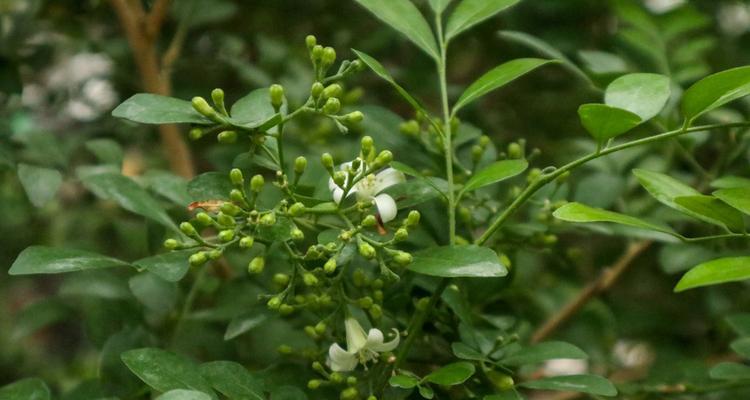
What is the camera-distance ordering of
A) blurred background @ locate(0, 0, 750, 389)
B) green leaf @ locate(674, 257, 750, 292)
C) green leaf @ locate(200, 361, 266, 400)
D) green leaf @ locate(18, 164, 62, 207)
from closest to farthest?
green leaf @ locate(674, 257, 750, 292) → green leaf @ locate(200, 361, 266, 400) → green leaf @ locate(18, 164, 62, 207) → blurred background @ locate(0, 0, 750, 389)

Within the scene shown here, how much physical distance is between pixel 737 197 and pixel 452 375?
22cm

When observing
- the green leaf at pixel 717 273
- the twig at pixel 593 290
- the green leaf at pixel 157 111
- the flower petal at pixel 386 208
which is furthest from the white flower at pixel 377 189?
the twig at pixel 593 290

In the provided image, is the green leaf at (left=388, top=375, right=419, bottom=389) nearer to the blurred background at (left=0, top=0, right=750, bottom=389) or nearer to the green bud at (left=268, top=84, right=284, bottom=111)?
the green bud at (left=268, top=84, right=284, bottom=111)

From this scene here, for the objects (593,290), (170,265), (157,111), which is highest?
(157,111)

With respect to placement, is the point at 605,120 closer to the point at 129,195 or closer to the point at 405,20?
the point at 405,20

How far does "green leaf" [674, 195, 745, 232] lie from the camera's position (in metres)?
0.59

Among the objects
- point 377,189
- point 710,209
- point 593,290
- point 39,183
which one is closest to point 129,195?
point 39,183

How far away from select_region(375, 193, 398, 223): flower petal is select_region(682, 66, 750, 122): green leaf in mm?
211

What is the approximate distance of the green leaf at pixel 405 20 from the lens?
707 mm

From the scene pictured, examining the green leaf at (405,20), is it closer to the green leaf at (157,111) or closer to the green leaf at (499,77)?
the green leaf at (499,77)

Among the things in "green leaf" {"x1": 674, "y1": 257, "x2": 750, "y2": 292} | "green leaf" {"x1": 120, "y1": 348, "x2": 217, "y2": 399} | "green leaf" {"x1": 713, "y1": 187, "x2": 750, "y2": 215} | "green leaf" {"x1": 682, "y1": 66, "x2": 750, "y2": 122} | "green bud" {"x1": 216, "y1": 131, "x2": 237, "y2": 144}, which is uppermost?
"green leaf" {"x1": 682, "y1": 66, "x2": 750, "y2": 122}

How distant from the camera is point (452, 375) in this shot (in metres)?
Result: 0.62

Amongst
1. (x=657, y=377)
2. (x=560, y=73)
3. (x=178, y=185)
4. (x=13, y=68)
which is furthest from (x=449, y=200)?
(x=560, y=73)

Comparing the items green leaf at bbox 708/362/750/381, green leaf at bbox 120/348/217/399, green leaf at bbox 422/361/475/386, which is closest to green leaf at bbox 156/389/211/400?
green leaf at bbox 120/348/217/399
